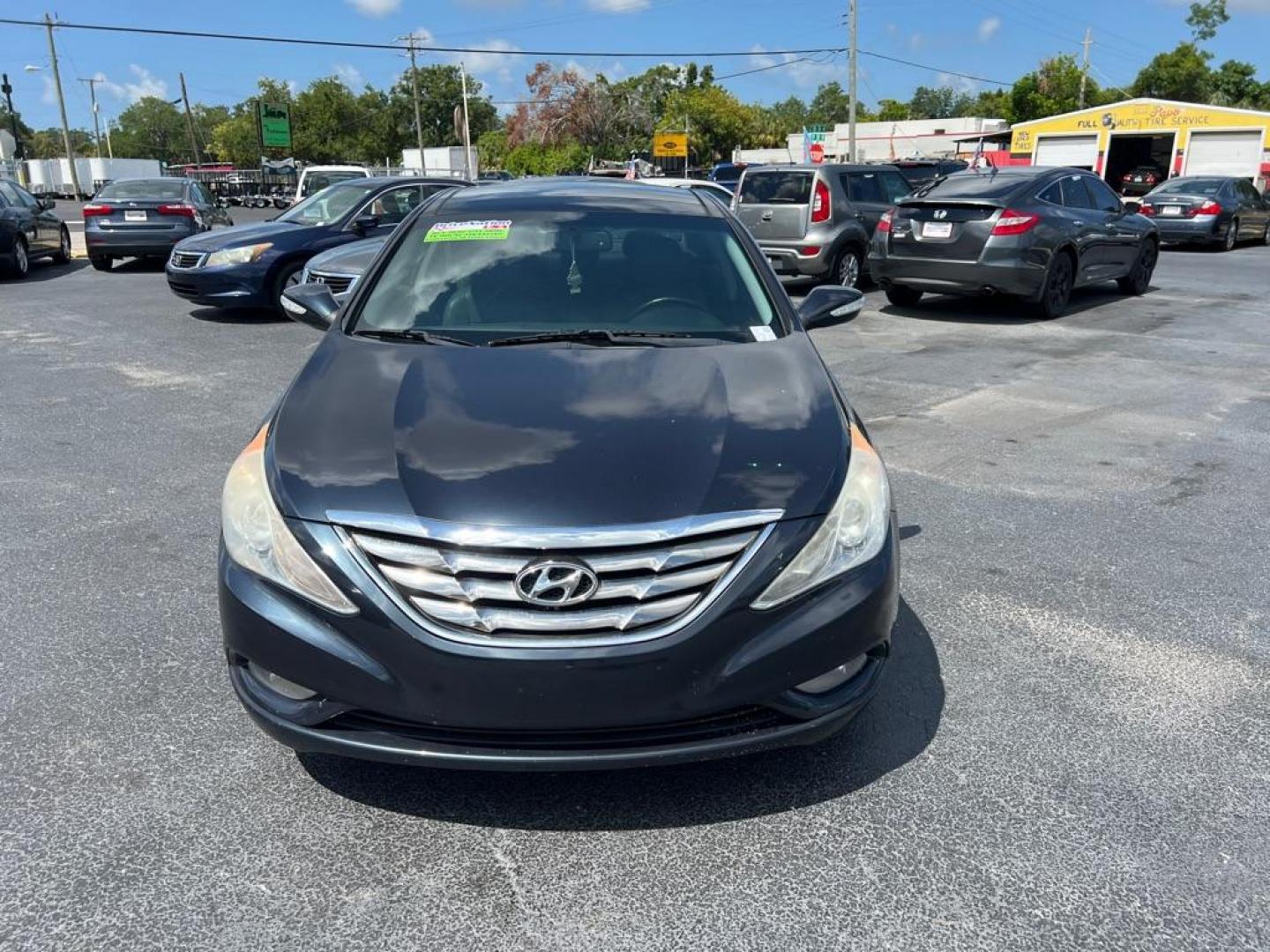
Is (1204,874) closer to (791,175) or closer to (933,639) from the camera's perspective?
(933,639)

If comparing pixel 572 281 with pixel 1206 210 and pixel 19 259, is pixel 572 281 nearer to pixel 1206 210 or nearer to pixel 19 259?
pixel 19 259

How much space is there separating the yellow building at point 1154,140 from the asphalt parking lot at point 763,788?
3675 centimetres

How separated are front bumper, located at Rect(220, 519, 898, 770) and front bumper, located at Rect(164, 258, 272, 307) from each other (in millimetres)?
9018

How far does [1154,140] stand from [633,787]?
4986 centimetres

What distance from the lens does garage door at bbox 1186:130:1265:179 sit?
38.2 metres

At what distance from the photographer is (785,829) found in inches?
103

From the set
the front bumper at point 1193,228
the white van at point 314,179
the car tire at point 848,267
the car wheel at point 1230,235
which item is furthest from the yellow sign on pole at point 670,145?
the car tire at point 848,267

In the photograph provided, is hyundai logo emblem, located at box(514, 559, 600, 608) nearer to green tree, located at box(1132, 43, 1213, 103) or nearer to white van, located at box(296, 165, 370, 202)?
white van, located at box(296, 165, 370, 202)

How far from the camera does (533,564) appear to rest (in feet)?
7.57

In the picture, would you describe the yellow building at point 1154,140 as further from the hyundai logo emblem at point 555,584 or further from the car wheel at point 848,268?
the hyundai logo emblem at point 555,584

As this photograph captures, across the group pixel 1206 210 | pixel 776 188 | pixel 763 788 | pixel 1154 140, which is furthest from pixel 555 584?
pixel 1154 140

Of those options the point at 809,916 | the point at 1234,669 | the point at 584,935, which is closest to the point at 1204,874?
the point at 809,916

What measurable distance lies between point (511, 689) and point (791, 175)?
473 inches

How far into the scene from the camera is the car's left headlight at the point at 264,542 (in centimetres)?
241
